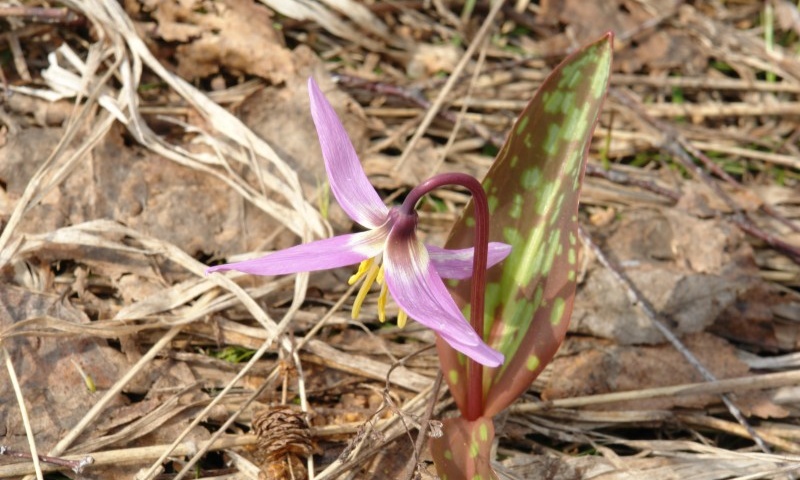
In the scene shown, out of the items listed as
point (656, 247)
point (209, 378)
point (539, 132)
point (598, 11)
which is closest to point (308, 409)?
point (209, 378)

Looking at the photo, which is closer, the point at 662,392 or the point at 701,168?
the point at 662,392

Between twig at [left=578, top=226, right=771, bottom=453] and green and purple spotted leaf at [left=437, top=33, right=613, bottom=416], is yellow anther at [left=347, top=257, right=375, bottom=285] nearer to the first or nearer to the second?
green and purple spotted leaf at [left=437, top=33, right=613, bottom=416]

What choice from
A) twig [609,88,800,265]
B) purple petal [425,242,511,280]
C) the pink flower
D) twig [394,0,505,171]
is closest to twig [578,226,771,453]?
twig [609,88,800,265]

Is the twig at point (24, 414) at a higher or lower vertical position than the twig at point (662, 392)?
lower

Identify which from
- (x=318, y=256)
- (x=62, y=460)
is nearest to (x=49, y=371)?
(x=62, y=460)

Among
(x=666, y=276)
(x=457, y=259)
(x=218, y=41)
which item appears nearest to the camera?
(x=457, y=259)

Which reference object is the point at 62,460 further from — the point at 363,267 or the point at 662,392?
the point at 662,392

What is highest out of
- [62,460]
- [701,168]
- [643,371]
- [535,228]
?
[535,228]

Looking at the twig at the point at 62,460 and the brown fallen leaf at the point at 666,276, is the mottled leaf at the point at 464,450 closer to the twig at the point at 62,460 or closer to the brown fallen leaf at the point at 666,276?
the brown fallen leaf at the point at 666,276

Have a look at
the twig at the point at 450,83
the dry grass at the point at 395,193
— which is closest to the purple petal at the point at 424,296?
the dry grass at the point at 395,193
